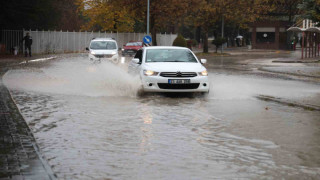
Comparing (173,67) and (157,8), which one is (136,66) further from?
(157,8)

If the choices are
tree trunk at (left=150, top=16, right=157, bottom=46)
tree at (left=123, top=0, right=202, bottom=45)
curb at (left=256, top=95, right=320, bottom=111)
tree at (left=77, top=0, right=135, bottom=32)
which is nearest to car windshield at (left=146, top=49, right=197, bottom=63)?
curb at (left=256, top=95, right=320, bottom=111)

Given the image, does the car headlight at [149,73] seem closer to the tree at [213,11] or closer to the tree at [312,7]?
the tree at [312,7]

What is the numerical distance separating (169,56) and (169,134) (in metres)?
7.97

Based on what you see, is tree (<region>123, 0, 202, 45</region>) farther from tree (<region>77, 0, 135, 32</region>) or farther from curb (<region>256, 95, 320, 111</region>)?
curb (<region>256, 95, 320, 111</region>)

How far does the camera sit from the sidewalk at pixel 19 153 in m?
6.78

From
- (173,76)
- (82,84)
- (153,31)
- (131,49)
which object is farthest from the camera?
(153,31)

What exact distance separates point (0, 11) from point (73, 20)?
42.9 metres

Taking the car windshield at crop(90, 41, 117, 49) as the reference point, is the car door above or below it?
below

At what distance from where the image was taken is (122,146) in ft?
29.2

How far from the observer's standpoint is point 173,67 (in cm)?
A: 1636

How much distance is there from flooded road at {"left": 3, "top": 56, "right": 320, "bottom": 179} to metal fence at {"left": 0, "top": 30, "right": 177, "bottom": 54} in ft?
106

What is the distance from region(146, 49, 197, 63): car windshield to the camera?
1764 cm

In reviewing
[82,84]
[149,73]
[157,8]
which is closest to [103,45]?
[82,84]

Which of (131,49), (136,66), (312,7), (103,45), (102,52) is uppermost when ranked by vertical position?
(312,7)
